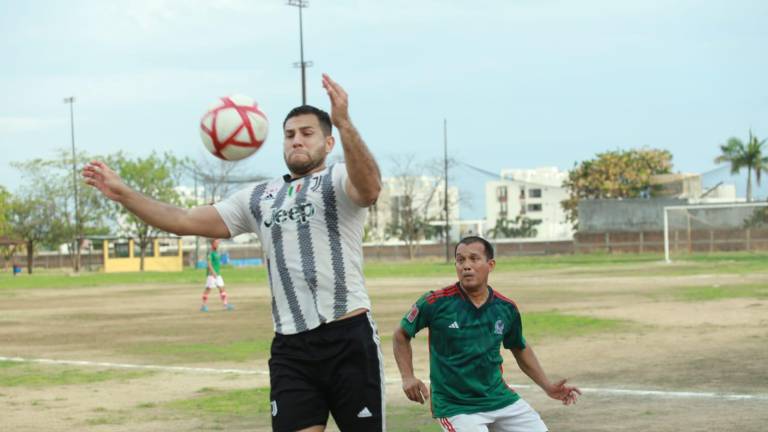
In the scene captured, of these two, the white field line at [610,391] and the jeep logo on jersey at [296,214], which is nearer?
the jeep logo on jersey at [296,214]

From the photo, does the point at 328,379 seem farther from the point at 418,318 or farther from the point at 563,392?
the point at 563,392

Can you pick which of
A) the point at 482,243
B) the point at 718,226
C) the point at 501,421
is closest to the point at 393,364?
the point at 482,243

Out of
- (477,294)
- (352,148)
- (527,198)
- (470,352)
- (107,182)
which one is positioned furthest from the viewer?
(527,198)

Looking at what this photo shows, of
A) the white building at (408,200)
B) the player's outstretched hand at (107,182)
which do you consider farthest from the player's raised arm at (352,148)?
the white building at (408,200)

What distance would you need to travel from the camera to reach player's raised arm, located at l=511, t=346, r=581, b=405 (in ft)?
22.1

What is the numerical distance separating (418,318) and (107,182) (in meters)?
1.98

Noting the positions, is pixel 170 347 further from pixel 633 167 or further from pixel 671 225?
pixel 633 167

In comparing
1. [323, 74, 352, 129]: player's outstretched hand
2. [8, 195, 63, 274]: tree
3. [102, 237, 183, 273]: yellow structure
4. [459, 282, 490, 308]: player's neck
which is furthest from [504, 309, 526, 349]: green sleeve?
[8, 195, 63, 274]: tree

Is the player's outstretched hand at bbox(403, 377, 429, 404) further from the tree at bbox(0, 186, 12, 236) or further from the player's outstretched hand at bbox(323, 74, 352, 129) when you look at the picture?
the tree at bbox(0, 186, 12, 236)

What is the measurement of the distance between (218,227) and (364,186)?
108 cm

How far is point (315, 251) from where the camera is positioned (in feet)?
19.1

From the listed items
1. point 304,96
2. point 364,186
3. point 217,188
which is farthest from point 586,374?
point 217,188

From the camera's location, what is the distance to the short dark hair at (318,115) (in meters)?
5.83

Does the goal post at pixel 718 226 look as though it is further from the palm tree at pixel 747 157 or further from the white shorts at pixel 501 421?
the white shorts at pixel 501 421
